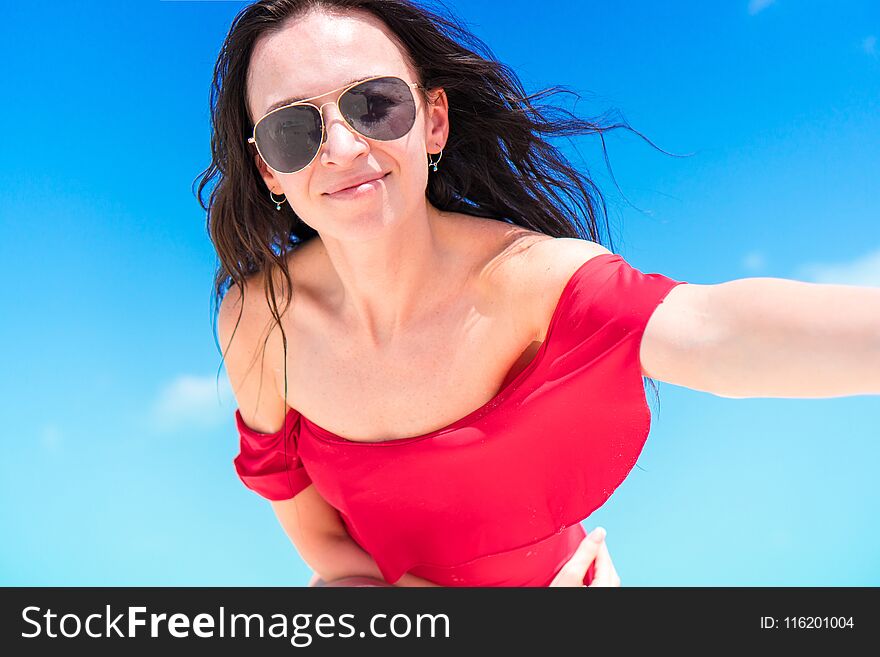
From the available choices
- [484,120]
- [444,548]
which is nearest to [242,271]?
[484,120]

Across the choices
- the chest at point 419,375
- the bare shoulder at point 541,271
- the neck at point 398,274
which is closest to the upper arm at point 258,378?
the chest at point 419,375

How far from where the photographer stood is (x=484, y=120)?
3041mm

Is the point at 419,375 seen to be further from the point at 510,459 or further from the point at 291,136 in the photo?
the point at 291,136

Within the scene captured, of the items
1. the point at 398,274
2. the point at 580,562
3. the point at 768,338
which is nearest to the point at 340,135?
the point at 398,274

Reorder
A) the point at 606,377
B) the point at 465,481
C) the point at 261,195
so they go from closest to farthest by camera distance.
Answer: the point at 606,377 < the point at 465,481 < the point at 261,195

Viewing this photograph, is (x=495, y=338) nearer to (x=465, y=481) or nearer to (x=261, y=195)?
(x=465, y=481)

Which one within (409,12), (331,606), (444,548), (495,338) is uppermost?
(409,12)

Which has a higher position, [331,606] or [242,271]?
[242,271]

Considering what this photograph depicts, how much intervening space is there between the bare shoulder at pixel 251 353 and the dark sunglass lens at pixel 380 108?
905mm

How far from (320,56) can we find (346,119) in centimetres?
21

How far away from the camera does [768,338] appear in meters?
1.91

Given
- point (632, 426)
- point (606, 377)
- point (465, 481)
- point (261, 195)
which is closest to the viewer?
point (606, 377)

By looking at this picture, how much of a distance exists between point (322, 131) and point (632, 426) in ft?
4.29

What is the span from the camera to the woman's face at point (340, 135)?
2555 mm
